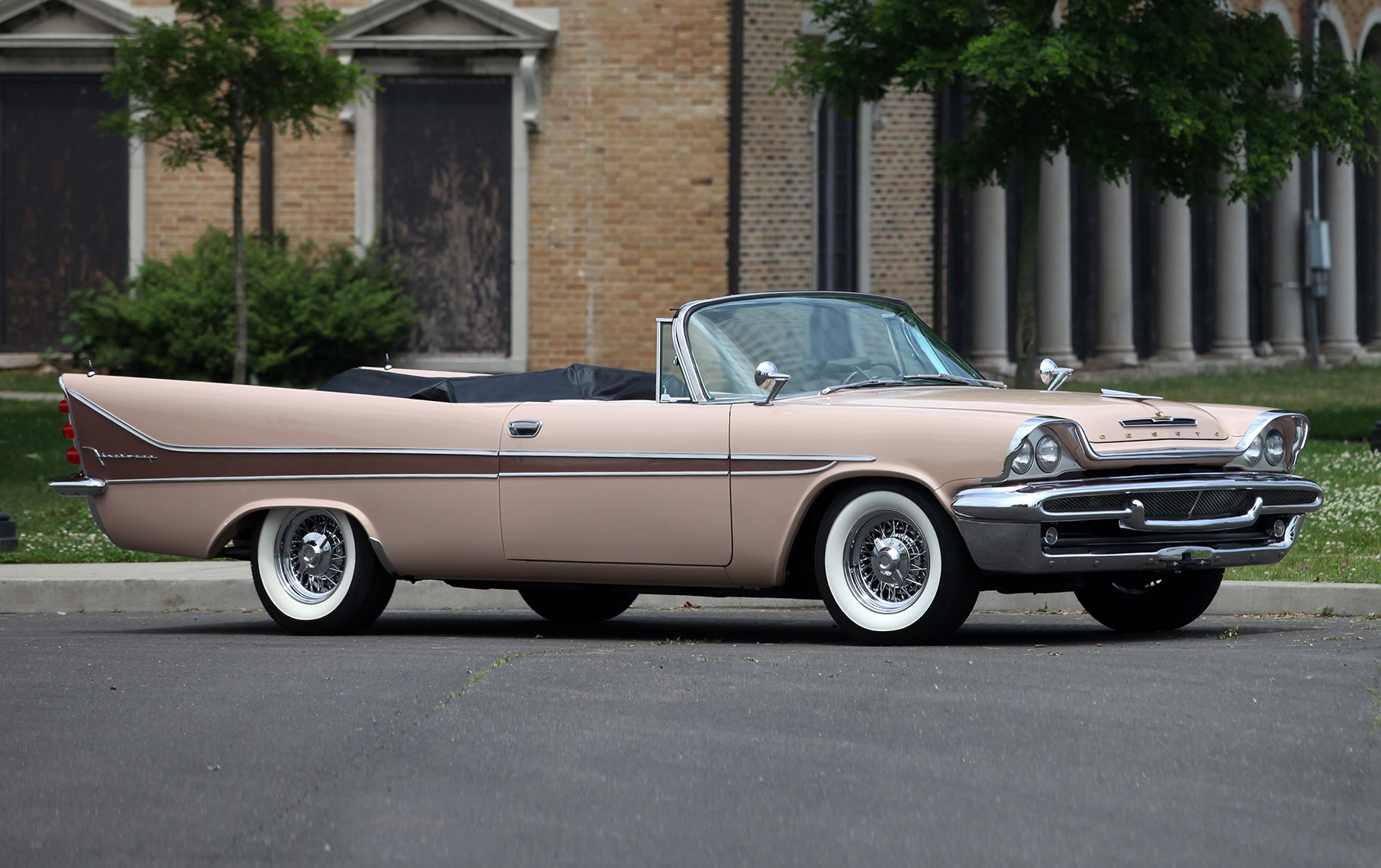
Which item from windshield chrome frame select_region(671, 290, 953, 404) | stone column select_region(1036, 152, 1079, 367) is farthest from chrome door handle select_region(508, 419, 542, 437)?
stone column select_region(1036, 152, 1079, 367)

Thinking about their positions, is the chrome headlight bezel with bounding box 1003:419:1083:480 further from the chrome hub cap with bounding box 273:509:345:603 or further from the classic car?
the chrome hub cap with bounding box 273:509:345:603

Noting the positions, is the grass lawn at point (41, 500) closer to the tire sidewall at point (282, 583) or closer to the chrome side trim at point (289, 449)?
the chrome side trim at point (289, 449)

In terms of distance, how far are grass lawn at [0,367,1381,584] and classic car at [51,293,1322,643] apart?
107 inches

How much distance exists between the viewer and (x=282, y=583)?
8703 mm

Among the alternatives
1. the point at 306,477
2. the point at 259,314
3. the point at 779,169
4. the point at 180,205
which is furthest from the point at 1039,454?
the point at 180,205

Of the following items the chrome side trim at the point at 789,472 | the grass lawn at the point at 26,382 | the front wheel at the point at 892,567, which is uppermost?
the grass lawn at the point at 26,382

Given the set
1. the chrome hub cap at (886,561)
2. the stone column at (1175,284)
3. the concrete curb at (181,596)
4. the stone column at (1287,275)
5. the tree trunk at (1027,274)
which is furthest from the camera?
the stone column at (1287,275)

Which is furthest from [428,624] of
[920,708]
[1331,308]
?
[1331,308]

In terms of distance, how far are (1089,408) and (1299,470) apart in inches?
336

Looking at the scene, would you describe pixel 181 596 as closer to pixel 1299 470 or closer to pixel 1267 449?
pixel 1267 449

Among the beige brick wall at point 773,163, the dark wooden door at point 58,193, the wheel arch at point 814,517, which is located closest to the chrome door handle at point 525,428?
the wheel arch at point 814,517

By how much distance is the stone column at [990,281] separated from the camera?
27750 mm

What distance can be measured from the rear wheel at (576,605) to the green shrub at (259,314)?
41.3 ft

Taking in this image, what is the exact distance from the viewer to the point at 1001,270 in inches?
1101
